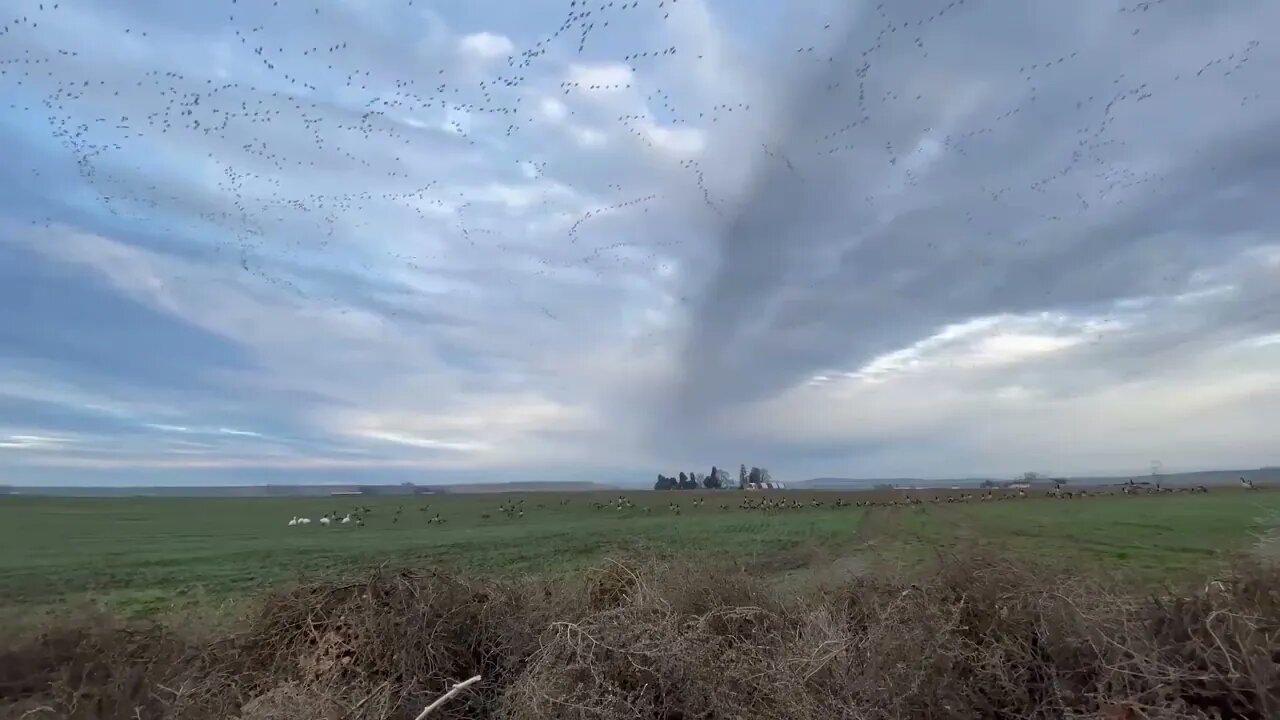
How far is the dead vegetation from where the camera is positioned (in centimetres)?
627

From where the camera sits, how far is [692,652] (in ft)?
23.0

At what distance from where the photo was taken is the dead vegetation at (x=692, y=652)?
20.6 feet

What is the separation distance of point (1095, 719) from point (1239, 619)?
1490 mm

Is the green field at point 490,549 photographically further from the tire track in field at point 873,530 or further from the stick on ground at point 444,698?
the stick on ground at point 444,698

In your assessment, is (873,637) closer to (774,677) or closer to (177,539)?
(774,677)

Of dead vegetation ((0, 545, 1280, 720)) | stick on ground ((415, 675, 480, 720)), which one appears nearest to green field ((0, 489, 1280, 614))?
dead vegetation ((0, 545, 1280, 720))

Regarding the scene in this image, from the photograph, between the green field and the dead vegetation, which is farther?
the green field

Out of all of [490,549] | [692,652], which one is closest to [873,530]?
[490,549]

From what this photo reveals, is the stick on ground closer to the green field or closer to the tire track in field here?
the green field

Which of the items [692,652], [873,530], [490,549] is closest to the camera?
[692,652]

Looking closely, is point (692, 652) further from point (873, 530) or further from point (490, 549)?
point (873, 530)

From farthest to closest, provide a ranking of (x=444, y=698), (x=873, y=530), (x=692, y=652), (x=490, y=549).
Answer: (x=873, y=530), (x=490, y=549), (x=692, y=652), (x=444, y=698)

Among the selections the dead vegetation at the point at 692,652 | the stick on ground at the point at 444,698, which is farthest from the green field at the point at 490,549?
the stick on ground at the point at 444,698

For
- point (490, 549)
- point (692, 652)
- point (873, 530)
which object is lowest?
point (490, 549)
